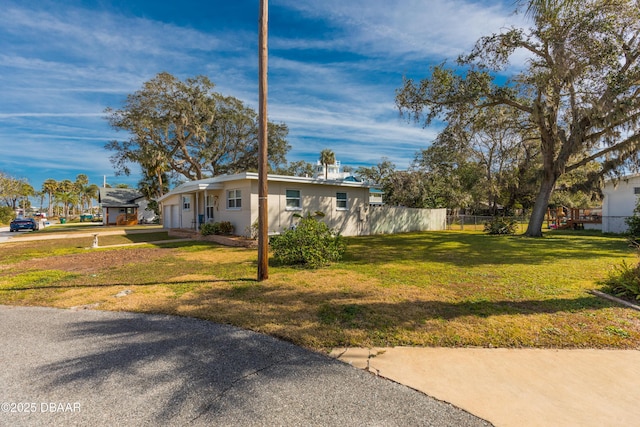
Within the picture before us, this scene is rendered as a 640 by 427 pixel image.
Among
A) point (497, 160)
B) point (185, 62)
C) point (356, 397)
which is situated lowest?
point (356, 397)

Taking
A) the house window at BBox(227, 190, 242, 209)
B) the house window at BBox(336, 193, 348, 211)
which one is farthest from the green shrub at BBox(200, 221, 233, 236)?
the house window at BBox(336, 193, 348, 211)

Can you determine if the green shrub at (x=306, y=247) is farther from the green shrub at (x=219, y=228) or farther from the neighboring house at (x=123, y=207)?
the neighboring house at (x=123, y=207)

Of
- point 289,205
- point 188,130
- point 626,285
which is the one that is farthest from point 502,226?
point 188,130

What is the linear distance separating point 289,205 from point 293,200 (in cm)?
34

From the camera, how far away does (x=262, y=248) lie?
6.33 m

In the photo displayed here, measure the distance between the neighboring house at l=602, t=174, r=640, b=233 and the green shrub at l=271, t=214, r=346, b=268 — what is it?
19057mm

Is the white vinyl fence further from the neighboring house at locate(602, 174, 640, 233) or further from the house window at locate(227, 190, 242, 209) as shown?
the neighboring house at locate(602, 174, 640, 233)

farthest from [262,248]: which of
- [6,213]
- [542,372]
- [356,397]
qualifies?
[6,213]

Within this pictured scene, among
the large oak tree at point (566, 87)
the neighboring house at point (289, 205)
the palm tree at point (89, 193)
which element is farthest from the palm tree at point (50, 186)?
the large oak tree at point (566, 87)

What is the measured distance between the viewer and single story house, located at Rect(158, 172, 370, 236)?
1382 cm

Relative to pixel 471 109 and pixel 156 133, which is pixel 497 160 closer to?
pixel 471 109

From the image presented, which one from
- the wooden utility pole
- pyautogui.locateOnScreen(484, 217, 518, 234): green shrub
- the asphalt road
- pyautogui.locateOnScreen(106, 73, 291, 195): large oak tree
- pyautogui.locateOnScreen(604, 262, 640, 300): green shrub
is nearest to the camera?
the asphalt road

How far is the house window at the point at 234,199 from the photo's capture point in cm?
1434

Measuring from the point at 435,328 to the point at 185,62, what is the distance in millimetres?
25365
